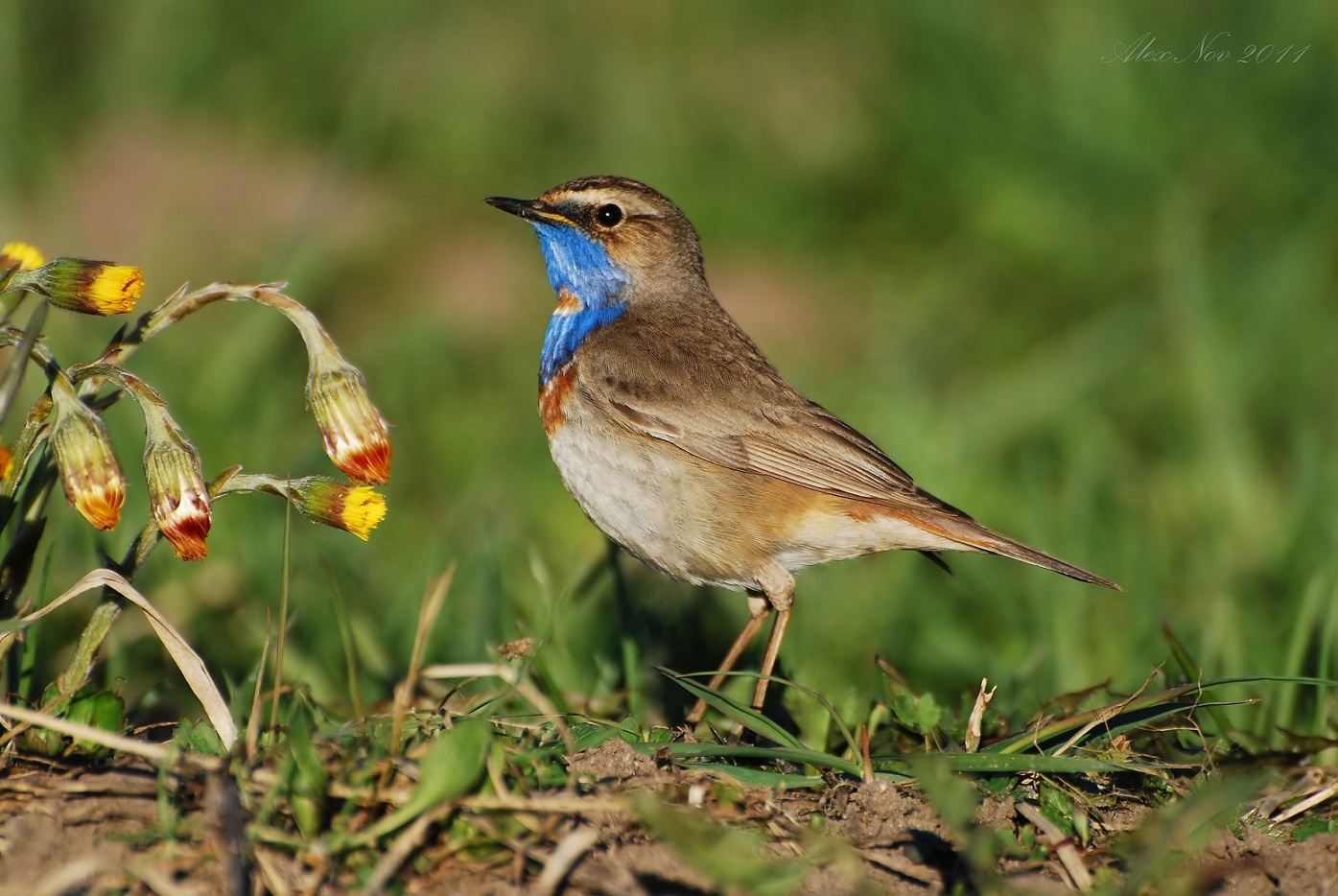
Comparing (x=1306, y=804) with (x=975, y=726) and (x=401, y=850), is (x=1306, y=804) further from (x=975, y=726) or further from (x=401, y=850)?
(x=401, y=850)

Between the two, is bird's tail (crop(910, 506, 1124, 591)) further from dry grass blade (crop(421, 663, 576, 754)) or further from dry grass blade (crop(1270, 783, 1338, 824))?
dry grass blade (crop(421, 663, 576, 754))

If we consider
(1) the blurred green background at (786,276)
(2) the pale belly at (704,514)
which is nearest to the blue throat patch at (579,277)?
(2) the pale belly at (704,514)

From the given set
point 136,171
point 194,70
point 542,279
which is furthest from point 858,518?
point 194,70

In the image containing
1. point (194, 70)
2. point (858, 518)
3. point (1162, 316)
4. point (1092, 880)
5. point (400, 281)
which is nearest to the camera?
point (1092, 880)

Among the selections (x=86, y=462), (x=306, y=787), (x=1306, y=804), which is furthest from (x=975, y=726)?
(x=86, y=462)

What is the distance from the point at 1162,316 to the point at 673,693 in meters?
4.74

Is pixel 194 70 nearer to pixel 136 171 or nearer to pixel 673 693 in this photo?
pixel 136 171

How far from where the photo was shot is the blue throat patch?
20.7 feet

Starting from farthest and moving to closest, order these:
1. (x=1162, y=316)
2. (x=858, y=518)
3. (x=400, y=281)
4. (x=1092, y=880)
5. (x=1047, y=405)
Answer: (x=400, y=281) < (x=1162, y=316) < (x=1047, y=405) < (x=858, y=518) < (x=1092, y=880)

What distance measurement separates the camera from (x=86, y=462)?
378 cm

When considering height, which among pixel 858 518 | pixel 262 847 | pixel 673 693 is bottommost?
pixel 673 693

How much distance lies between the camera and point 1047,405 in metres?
8.63

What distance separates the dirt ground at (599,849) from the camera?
135 inches

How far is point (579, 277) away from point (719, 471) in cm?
116
